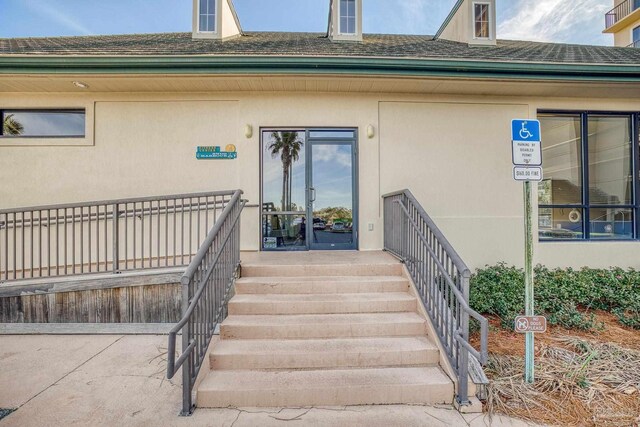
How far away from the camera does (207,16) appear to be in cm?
675

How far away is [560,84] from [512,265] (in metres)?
3.35

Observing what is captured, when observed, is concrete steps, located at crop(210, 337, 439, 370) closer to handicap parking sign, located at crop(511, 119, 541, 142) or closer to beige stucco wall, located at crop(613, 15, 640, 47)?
handicap parking sign, located at crop(511, 119, 541, 142)

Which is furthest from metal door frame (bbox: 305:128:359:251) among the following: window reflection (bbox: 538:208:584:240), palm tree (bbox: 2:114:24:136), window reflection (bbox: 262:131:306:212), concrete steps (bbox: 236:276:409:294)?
palm tree (bbox: 2:114:24:136)

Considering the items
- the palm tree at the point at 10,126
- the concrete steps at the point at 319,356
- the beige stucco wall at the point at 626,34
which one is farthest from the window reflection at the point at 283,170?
the beige stucco wall at the point at 626,34

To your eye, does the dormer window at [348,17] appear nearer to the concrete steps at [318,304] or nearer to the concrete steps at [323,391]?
the concrete steps at [318,304]

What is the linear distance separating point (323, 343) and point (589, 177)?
21.4ft

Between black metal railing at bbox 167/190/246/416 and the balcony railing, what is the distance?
1109 inches

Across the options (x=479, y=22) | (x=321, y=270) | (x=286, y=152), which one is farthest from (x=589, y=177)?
(x=286, y=152)

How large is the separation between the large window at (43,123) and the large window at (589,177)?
8.97m

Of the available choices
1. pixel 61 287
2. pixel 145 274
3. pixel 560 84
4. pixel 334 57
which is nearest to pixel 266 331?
pixel 145 274

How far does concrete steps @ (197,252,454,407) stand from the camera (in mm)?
2600

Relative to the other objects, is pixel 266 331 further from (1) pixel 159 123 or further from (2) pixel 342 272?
(1) pixel 159 123

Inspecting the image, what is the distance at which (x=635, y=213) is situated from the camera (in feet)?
20.0

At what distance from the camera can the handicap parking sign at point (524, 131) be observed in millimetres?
2869
